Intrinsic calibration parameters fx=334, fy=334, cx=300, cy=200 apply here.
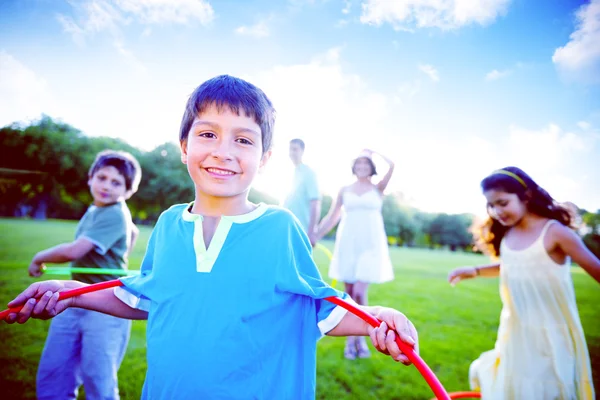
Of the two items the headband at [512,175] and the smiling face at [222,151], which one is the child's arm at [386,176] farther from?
the smiling face at [222,151]

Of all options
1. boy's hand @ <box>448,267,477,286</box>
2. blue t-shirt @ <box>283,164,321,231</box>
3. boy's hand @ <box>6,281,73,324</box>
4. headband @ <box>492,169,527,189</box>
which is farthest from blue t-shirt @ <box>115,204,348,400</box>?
blue t-shirt @ <box>283,164,321,231</box>

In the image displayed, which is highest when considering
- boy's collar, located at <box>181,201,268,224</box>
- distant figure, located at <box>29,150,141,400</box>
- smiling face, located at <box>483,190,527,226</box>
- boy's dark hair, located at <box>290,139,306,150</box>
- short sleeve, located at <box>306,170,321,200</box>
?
boy's dark hair, located at <box>290,139,306,150</box>

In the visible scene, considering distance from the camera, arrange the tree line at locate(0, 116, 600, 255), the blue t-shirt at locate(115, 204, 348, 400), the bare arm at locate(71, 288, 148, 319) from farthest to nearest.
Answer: the tree line at locate(0, 116, 600, 255) < the bare arm at locate(71, 288, 148, 319) < the blue t-shirt at locate(115, 204, 348, 400)

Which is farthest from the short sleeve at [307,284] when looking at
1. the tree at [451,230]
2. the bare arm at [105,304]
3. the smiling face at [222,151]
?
the tree at [451,230]

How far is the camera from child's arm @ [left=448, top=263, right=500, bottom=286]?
3529 mm

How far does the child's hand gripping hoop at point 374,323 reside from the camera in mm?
1177

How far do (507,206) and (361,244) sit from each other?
2.20 m

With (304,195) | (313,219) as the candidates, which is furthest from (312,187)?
(313,219)

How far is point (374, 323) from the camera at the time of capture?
129cm

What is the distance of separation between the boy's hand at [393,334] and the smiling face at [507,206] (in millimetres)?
2515

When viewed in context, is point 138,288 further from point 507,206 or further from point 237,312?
point 507,206

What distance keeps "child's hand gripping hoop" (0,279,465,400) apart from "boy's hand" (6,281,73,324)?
3 cm

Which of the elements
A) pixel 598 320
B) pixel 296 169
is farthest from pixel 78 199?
pixel 598 320

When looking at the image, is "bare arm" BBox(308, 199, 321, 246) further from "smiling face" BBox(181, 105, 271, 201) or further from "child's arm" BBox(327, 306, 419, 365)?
"child's arm" BBox(327, 306, 419, 365)
